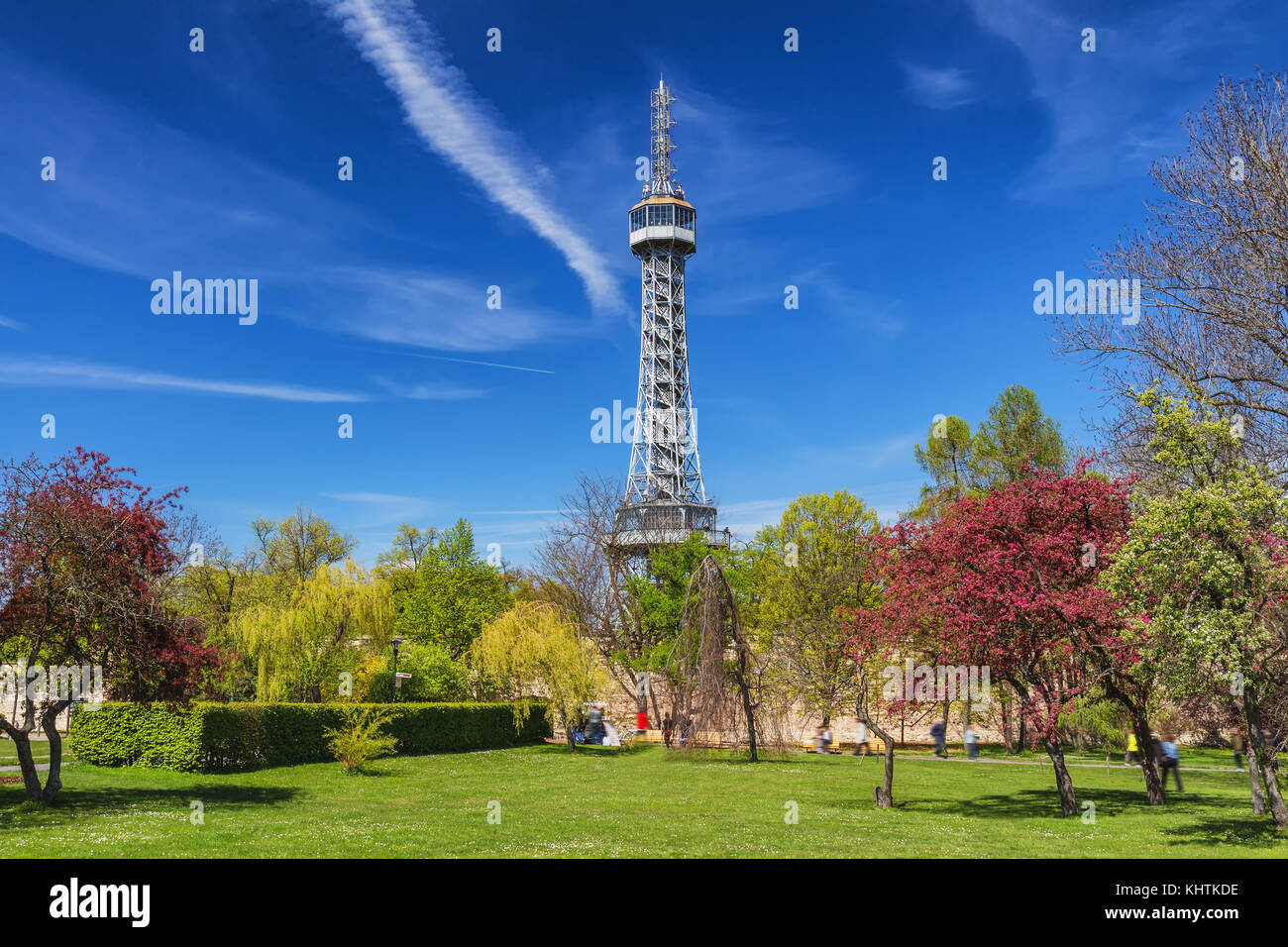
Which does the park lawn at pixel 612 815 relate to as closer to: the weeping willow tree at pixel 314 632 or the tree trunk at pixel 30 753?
the tree trunk at pixel 30 753

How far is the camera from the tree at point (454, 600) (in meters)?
43.4

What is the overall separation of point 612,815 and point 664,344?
7975 centimetres

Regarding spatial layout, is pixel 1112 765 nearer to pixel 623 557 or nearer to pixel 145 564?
pixel 623 557

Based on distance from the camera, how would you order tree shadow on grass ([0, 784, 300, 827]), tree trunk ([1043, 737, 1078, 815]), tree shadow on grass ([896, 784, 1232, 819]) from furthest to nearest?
tree shadow on grass ([896, 784, 1232, 819]) < tree trunk ([1043, 737, 1078, 815]) < tree shadow on grass ([0, 784, 300, 827])

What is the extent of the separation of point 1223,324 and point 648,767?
1889 cm

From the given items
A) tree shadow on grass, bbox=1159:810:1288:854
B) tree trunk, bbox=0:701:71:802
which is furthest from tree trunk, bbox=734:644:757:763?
tree trunk, bbox=0:701:71:802

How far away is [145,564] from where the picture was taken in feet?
53.2

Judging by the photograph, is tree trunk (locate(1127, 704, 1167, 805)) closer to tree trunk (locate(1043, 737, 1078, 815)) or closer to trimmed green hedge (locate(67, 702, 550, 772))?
tree trunk (locate(1043, 737, 1078, 815))

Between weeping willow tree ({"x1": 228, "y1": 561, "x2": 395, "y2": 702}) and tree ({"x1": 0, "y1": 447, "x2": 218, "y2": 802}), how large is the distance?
1462 cm

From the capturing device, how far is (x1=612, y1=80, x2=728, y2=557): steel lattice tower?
88625 mm

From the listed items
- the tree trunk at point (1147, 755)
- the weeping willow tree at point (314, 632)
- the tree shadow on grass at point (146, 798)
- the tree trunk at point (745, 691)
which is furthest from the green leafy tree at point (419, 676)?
the tree trunk at point (1147, 755)

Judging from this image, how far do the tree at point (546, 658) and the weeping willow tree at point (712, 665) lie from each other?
5.16m

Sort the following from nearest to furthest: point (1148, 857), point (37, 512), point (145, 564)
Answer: point (1148, 857) → point (37, 512) → point (145, 564)
